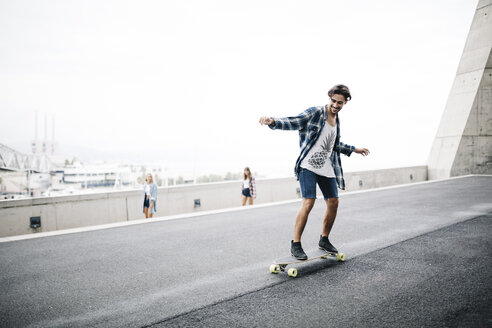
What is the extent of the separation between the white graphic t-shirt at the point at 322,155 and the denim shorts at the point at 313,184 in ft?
0.21

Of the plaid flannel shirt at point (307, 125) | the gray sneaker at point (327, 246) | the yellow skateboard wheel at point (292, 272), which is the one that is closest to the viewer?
the yellow skateboard wheel at point (292, 272)

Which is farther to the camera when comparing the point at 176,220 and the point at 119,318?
the point at 176,220

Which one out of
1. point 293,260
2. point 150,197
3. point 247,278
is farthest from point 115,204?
point 293,260

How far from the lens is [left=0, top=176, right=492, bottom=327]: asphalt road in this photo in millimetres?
A: 2660

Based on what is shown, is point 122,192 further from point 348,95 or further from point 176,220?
point 348,95

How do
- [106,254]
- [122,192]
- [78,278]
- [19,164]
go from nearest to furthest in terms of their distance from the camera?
[78,278] → [106,254] → [122,192] → [19,164]

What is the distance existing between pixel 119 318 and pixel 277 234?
11.4 feet

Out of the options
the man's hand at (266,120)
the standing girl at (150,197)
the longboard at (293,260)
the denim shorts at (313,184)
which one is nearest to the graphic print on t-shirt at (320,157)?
the denim shorts at (313,184)

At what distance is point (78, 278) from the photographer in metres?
3.79

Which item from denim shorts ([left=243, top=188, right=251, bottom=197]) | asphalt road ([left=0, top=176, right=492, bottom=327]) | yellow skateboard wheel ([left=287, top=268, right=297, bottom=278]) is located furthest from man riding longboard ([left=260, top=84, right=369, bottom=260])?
denim shorts ([left=243, top=188, right=251, bottom=197])

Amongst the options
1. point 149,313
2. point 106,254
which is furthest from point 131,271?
point 149,313

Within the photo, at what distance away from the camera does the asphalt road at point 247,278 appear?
2660mm

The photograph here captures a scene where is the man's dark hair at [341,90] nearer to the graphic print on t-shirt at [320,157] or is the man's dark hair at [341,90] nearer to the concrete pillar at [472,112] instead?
the graphic print on t-shirt at [320,157]

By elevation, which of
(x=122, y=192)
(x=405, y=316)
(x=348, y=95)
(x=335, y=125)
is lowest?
(x=405, y=316)
